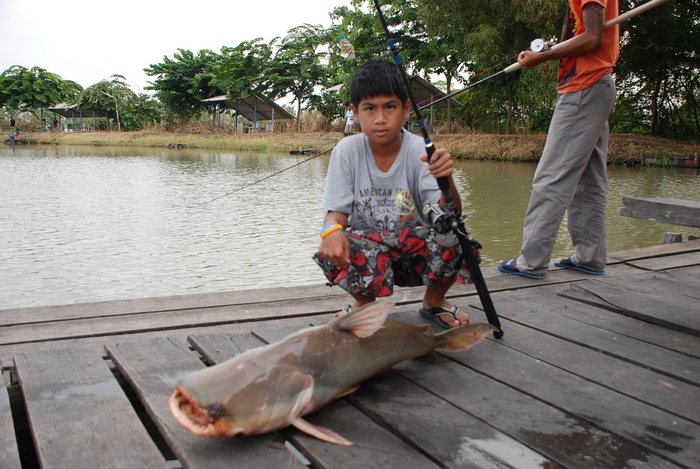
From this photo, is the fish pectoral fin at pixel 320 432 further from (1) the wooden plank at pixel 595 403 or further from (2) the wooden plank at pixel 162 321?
(2) the wooden plank at pixel 162 321

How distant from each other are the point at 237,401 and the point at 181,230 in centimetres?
514

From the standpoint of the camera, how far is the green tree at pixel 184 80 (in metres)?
33.8

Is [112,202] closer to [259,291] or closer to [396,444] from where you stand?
[259,291]

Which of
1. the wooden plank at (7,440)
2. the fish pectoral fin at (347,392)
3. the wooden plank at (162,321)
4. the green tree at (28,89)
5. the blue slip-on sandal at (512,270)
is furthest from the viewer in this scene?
the green tree at (28,89)

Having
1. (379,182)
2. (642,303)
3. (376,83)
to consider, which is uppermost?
(376,83)

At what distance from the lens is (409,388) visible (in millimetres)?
1465

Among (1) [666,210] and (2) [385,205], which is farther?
(1) [666,210]

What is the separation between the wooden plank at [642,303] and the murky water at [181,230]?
2.24 meters

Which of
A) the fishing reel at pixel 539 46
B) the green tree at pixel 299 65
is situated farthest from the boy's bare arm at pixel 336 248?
the green tree at pixel 299 65

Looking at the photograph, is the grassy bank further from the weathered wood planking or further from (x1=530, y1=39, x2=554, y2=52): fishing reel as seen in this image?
(x1=530, y1=39, x2=554, y2=52): fishing reel

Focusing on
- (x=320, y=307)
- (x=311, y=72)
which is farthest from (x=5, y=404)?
(x=311, y=72)

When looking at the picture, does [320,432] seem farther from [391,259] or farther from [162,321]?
[162,321]

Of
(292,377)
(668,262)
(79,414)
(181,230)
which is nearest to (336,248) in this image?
(292,377)

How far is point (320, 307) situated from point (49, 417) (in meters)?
1.14
